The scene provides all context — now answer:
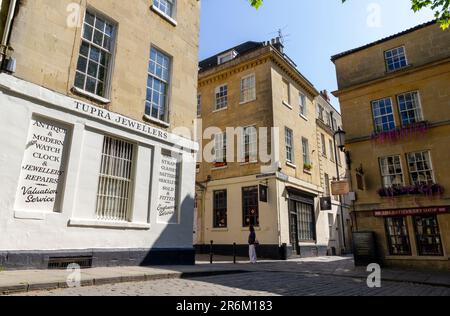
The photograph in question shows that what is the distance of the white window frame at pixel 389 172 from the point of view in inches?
547

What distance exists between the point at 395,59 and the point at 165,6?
11135mm

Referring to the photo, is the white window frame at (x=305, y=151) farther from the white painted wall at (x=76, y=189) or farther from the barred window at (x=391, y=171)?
the white painted wall at (x=76, y=189)

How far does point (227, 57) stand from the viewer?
23.4 meters

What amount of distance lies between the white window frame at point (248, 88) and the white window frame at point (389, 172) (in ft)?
28.0

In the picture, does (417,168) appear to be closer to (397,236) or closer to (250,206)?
(397,236)

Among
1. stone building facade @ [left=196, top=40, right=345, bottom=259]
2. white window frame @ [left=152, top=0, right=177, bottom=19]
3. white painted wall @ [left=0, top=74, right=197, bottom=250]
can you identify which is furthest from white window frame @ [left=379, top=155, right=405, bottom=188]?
white window frame @ [left=152, top=0, right=177, bottom=19]

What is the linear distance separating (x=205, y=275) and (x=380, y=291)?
444cm

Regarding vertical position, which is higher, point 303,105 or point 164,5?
point 303,105

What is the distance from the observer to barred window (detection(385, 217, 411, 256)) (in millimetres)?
13062

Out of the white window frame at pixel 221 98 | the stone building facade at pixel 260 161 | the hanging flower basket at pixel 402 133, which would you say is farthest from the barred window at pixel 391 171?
the white window frame at pixel 221 98

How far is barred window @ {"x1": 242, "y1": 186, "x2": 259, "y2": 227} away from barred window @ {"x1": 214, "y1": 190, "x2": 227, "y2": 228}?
142cm

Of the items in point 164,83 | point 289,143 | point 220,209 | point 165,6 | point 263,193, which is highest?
point 165,6

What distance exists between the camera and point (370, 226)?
13891 millimetres

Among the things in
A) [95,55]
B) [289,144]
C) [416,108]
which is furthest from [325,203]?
[95,55]
